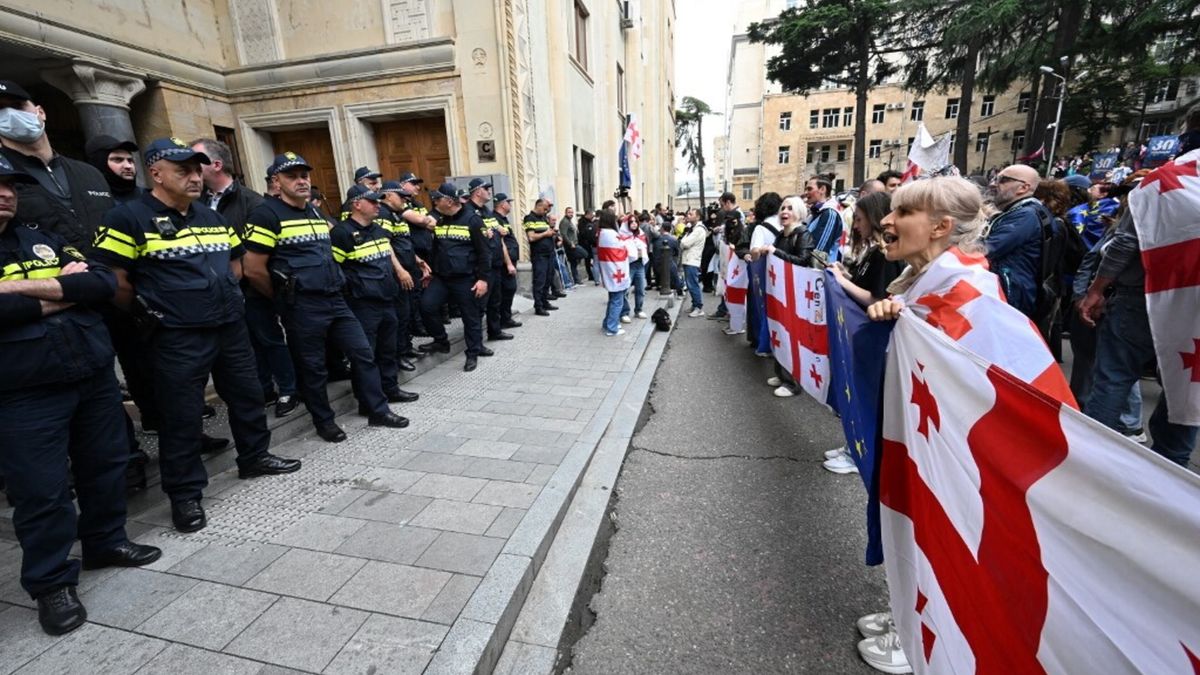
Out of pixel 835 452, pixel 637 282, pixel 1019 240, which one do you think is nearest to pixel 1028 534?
pixel 835 452

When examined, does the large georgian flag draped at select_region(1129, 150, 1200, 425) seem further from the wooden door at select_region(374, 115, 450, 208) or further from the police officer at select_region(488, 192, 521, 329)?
the wooden door at select_region(374, 115, 450, 208)

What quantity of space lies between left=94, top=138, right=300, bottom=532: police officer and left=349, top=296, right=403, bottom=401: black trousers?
4.33 feet

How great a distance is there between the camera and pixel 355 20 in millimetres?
9984

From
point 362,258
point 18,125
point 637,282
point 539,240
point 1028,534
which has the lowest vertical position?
point 637,282

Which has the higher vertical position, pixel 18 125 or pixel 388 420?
pixel 18 125

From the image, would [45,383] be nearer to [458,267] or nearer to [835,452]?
[458,267]

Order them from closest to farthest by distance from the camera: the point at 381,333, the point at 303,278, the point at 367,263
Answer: the point at 303,278 → the point at 367,263 → the point at 381,333

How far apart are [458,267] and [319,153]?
7.45 meters

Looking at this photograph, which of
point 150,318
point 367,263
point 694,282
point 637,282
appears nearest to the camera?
point 150,318

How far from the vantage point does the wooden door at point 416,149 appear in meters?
10.6

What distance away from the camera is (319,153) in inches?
436

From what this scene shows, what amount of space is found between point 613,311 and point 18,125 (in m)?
5.91

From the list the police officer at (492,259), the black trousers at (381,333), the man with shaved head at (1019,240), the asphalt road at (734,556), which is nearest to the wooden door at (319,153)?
the police officer at (492,259)

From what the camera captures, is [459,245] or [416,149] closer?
[459,245]
